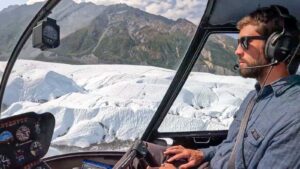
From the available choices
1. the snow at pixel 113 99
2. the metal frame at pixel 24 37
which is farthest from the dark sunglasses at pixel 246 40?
the metal frame at pixel 24 37

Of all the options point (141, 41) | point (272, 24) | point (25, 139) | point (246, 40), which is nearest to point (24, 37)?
point (25, 139)

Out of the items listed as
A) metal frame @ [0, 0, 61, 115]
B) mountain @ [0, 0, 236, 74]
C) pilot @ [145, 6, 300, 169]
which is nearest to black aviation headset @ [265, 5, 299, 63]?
pilot @ [145, 6, 300, 169]

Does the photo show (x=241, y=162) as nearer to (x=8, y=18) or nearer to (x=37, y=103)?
(x=8, y=18)

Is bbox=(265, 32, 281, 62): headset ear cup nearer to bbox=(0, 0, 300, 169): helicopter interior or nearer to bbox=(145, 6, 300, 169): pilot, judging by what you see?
bbox=(145, 6, 300, 169): pilot

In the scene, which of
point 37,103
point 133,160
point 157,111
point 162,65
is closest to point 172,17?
point 162,65

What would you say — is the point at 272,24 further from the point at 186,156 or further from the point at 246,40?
the point at 186,156
